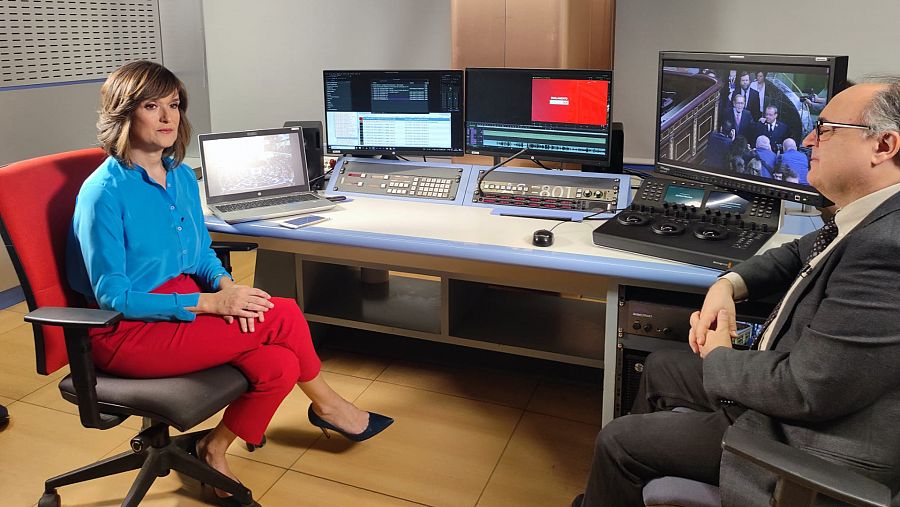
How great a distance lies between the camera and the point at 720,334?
1.68m

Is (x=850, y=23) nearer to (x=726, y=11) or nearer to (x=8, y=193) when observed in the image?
(x=726, y=11)

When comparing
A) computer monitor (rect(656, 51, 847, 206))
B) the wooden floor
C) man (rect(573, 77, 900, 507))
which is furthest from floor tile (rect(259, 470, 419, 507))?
computer monitor (rect(656, 51, 847, 206))

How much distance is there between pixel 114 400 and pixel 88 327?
0.66ft

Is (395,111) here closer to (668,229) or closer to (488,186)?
(488,186)

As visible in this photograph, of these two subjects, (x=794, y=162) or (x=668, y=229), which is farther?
(x=668, y=229)

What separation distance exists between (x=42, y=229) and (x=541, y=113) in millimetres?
1527

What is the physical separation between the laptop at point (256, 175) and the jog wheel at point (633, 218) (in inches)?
39.0

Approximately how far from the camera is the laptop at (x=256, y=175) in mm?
2604

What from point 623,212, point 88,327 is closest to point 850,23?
point 623,212

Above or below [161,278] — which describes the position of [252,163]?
above

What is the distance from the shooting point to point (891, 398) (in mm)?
1283

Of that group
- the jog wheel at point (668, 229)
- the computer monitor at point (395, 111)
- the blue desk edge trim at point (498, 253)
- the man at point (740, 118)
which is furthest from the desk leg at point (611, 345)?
Result: the computer monitor at point (395, 111)

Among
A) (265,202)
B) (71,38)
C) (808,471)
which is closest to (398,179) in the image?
(265,202)

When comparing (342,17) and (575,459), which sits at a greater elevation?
(342,17)
